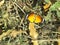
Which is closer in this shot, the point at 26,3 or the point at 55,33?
the point at 55,33

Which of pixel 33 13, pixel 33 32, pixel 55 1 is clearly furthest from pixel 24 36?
pixel 55 1

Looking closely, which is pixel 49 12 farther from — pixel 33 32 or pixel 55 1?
pixel 33 32

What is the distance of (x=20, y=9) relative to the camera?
288cm

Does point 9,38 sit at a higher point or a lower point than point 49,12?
lower

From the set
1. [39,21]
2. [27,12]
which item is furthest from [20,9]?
[39,21]

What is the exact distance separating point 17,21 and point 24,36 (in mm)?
243

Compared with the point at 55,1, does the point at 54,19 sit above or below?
below

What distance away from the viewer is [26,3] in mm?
2922

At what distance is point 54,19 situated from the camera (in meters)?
2.79

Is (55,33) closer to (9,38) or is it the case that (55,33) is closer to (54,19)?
(54,19)

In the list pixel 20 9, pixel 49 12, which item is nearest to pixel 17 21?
pixel 20 9


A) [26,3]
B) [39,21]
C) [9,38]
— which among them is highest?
[26,3]

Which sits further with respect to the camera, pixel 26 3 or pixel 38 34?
pixel 26 3

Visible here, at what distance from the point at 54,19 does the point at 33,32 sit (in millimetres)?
348
